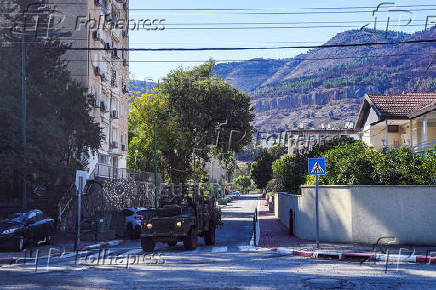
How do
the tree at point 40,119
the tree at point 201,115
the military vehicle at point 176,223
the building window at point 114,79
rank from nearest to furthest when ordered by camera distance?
the military vehicle at point 176,223, the tree at point 40,119, the building window at point 114,79, the tree at point 201,115

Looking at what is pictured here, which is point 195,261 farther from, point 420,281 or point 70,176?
point 70,176

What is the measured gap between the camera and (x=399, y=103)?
36.4m

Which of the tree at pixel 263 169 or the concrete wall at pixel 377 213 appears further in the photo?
the tree at pixel 263 169

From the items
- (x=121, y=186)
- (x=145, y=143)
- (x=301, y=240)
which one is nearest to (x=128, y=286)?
(x=301, y=240)

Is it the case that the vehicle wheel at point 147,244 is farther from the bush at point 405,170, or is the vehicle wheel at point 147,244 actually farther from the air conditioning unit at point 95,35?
the air conditioning unit at point 95,35

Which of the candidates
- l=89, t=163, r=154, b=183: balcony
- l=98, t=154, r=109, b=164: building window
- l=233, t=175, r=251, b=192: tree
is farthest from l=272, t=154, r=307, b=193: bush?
l=233, t=175, r=251, b=192: tree

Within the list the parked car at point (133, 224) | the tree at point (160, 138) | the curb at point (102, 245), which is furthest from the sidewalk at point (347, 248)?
the tree at point (160, 138)

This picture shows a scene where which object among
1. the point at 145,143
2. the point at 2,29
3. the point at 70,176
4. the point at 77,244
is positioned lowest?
the point at 77,244

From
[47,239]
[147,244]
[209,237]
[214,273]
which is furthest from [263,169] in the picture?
[214,273]

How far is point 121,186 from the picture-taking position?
41.2m

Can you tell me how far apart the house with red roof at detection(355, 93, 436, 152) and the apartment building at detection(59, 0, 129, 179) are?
58.0ft

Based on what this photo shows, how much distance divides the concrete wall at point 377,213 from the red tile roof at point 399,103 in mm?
14859

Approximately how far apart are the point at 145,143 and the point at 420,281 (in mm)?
52640

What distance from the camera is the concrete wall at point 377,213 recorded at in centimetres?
1928
